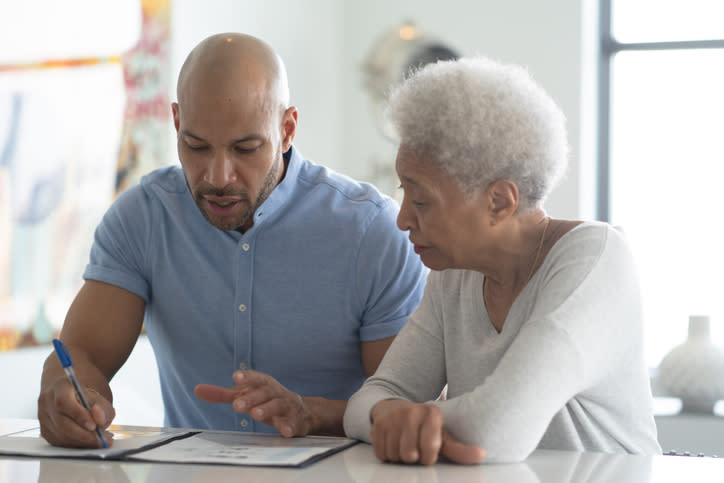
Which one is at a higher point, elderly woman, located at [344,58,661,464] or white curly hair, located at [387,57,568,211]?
white curly hair, located at [387,57,568,211]

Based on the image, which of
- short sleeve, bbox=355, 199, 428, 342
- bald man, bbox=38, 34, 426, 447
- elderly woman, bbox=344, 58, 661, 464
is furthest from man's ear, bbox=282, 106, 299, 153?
elderly woman, bbox=344, 58, 661, 464

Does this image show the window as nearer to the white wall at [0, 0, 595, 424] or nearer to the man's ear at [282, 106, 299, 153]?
the white wall at [0, 0, 595, 424]

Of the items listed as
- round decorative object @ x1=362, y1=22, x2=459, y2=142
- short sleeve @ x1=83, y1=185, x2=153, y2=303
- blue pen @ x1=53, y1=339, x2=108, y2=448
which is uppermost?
round decorative object @ x1=362, y1=22, x2=459, y2=142

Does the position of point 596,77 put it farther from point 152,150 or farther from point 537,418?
point 537,418

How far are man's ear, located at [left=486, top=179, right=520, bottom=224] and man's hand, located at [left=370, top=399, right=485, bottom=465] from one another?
0.36m

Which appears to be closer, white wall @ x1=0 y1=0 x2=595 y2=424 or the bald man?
the bald man

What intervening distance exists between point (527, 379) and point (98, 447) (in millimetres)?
633

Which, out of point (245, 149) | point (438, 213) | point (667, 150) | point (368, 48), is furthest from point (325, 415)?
point (667, 150)

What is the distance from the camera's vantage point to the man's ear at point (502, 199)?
1.44 m

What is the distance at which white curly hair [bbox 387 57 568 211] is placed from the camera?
140 centimetres

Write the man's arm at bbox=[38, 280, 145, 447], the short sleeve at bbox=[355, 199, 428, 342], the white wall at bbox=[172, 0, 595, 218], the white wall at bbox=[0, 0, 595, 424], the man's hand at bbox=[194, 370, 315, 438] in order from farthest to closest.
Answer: the white wall at bbox=[172, 0, 595, 218], the white wall at bbox=[0, 0, 595, 424], the short sleeve at bbox=[355, 199, 428, 342], the man's arm at bbox=[38, 280, 145, 447], the man's hand at bbox=[194, 370, 315, 438]

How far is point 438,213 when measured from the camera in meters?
1.45

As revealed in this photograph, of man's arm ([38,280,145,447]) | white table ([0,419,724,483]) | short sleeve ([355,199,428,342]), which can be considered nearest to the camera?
white table ([0,419,724,483])

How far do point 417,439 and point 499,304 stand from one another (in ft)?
1.21
